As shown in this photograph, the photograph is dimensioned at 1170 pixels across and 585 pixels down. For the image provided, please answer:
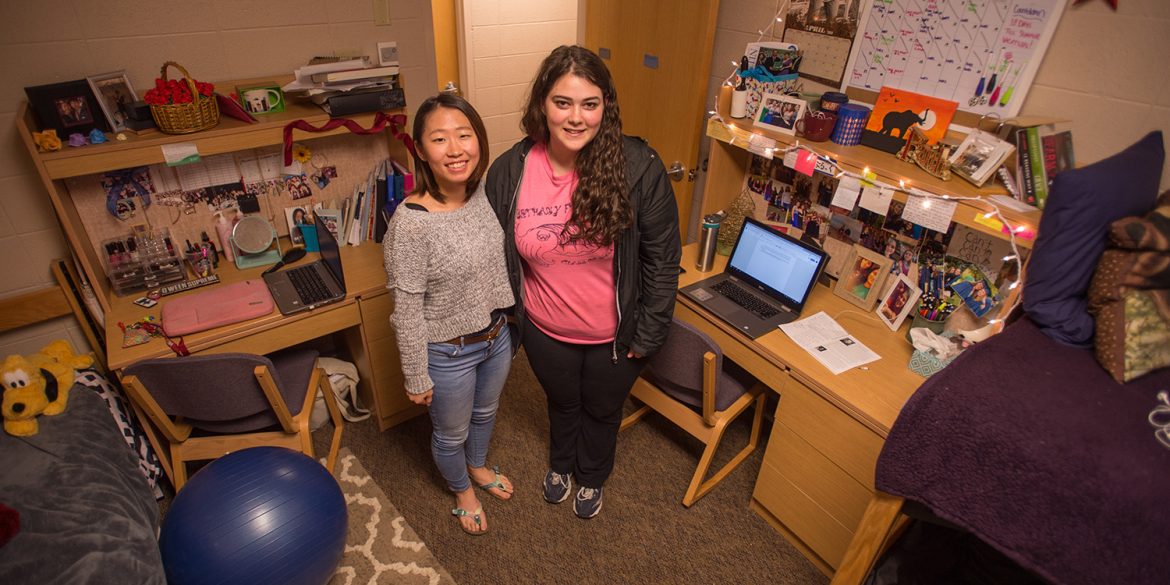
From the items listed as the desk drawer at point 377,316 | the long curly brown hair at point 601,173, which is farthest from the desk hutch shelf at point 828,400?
the desk drawer at point 377,316

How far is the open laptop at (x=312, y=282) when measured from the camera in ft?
6.81

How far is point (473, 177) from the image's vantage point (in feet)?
5.20

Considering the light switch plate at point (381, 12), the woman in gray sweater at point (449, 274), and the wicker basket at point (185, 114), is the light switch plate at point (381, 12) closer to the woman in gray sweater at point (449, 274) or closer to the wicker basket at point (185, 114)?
the wicker basket at point (185, 114)

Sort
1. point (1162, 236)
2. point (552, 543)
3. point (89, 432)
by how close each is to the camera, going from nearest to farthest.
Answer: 1. point (1162, 236)
2. point (89, 432)
3. point (552, 543)

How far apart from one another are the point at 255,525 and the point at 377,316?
83 centimetres

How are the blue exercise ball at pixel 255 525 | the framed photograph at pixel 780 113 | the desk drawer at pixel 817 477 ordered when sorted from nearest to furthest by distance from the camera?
the blue exercise ball at pixel 255 525 → the desk drawer at pixel 817 477 → the framed photograph at pixel 780 113

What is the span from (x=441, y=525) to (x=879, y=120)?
198 centimetres

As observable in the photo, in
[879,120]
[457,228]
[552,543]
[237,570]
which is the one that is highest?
[879,120]

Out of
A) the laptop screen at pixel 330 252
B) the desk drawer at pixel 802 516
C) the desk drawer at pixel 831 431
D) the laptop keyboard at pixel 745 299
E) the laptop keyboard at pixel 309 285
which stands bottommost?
the desk drawer at pixel 802 516

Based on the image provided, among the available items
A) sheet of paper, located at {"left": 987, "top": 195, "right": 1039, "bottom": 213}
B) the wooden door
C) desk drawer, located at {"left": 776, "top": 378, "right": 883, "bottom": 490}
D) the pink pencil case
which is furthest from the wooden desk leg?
the pink pencil case

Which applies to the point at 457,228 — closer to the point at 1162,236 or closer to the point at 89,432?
the point at 89,432

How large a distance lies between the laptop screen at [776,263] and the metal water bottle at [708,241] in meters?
0.08

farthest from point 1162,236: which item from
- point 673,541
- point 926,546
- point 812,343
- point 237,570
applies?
point 237,570

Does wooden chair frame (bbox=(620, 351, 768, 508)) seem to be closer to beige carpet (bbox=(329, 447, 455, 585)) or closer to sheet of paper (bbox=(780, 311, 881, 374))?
sheet of paper (bbox=(780, 311, 881, 374))
